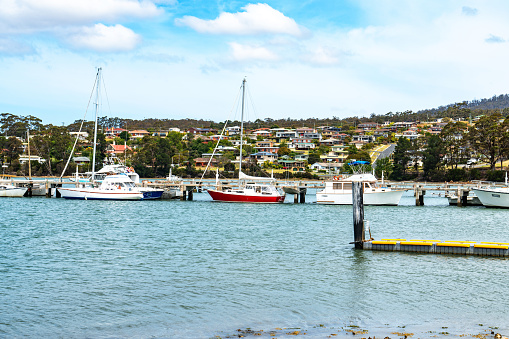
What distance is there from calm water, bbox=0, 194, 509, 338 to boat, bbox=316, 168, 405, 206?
1683 centimetres

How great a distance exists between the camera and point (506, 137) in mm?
93188

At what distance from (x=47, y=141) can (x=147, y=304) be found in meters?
111

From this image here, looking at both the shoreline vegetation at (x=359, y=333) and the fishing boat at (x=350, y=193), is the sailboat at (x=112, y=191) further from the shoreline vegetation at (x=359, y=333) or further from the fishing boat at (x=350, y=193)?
the shoreline vegetation at (x=359, y=333)

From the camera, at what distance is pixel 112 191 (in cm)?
5959

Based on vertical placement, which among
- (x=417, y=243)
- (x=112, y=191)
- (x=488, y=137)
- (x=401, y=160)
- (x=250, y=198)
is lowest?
(x=417, y=243)

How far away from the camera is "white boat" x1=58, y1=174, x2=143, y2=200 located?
59.8 metres

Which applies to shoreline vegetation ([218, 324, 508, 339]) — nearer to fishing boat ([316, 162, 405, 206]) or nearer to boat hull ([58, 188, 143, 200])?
fishing boat ([316, 162, 405, 206])

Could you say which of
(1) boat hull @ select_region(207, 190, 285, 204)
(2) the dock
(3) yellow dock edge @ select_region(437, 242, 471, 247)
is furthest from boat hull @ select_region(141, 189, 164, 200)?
(3) yellow dock edge @ select_region(437, 242, 471, 247)

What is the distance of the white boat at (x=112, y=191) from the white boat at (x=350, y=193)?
20599 mm

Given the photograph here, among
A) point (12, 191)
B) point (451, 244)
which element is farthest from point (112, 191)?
point (451, 244)

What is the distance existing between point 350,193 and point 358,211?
30493 millimetres

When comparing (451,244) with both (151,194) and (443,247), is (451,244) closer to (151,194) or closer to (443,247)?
(443,247)

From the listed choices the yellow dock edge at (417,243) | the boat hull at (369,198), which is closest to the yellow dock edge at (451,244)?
the yellow dock edge at (417,243)

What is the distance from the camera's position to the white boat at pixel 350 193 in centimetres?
5525
